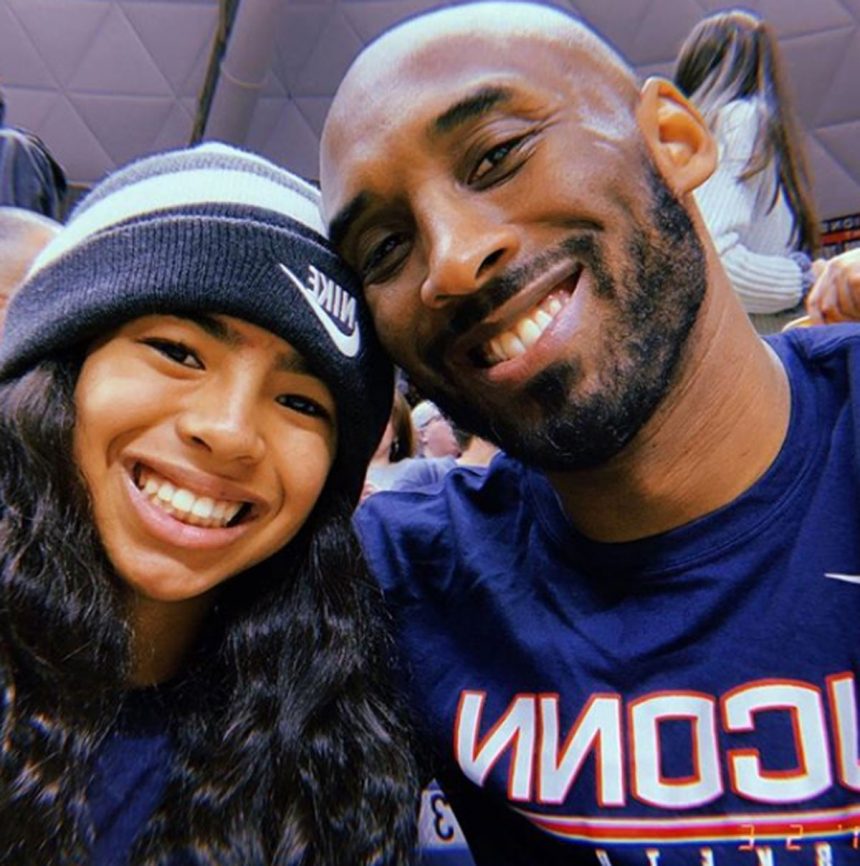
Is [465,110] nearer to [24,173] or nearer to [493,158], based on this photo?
[493,158]

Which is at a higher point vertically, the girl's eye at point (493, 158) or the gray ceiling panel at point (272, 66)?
the girl's eye at point (493, 158)

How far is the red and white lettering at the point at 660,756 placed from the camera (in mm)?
968

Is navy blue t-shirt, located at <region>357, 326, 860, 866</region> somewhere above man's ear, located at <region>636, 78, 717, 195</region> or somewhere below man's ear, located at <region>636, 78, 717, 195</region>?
below

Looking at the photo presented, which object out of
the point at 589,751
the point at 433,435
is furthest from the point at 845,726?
the point at 433,435

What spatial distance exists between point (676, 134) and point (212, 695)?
3.34 ft

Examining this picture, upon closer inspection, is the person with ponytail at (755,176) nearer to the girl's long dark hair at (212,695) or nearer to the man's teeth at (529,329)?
the man's teeth at (529,329)

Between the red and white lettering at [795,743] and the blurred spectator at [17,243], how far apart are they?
1.81m

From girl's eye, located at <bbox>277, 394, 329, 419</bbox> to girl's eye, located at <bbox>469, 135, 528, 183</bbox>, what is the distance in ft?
1.19

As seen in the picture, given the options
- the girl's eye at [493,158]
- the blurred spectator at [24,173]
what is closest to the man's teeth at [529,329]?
the girl's eye at [493,158]

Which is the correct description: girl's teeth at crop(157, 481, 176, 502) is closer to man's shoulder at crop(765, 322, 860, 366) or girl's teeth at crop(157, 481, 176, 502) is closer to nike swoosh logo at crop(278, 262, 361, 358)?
nike swoosh logo at crop(278, 262, 361, 358)

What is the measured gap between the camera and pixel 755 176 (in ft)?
6.63

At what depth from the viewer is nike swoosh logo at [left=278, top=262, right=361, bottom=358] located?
1.15 m

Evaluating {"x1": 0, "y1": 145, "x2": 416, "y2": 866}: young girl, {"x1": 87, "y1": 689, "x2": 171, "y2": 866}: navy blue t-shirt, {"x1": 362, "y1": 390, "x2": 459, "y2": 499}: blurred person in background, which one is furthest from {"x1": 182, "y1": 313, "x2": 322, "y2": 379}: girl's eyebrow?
{"x1": 362, "y1": 390, "x2": 459, "y2": 499}: blurred person in background

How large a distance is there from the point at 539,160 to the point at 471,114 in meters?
0.10
